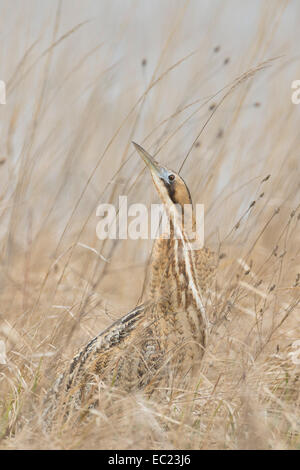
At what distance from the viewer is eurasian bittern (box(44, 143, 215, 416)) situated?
2.72 meters

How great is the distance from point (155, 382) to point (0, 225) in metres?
1.35

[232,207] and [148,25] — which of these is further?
[148,25]

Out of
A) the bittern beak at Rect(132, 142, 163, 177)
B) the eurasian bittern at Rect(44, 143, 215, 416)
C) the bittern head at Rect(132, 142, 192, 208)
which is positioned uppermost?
the bittern beak at Rect(132, 142, 163, 177)

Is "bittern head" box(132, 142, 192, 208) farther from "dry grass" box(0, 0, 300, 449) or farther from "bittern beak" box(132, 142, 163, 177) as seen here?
"dry grass" box(0, 0, 300, 449)

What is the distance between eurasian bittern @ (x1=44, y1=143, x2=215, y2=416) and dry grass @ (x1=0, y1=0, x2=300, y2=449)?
0.30ft

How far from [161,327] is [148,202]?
145 cm

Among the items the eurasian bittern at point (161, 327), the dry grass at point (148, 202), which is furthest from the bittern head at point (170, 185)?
the dry grass at point (148, 202)

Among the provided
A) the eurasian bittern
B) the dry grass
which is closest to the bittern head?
the eurasian bittern

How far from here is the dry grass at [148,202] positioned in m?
2.53

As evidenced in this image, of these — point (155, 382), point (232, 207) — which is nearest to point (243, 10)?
point (232, 207)

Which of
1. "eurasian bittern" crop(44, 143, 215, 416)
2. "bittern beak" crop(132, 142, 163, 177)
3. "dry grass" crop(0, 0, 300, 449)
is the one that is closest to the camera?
"dry grass" crop(0, 0, 300, 449)

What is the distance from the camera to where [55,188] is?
164 inches

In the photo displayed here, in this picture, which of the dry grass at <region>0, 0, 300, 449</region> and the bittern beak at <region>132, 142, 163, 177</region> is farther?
the bittern beak at <region>132, 142, 163, 177</region>
